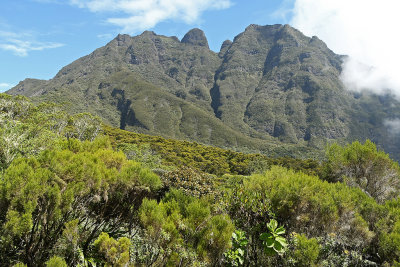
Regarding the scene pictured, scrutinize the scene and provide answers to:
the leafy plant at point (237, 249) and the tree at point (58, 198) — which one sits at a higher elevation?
the tree at point (58, 198)

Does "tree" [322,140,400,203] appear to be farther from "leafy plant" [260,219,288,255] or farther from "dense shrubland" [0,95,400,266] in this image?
"leafy plant" [260,219,288,255]

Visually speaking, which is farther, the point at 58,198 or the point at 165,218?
the point at 165,218

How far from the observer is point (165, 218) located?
18.7 ft

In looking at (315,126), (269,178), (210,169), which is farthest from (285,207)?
(315,126)

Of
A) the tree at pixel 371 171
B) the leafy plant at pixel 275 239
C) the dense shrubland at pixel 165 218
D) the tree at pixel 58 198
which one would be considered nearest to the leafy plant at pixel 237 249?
the dense shrubland at pixel 165 218

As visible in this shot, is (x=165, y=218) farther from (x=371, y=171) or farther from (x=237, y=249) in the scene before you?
(x=371, y=171)

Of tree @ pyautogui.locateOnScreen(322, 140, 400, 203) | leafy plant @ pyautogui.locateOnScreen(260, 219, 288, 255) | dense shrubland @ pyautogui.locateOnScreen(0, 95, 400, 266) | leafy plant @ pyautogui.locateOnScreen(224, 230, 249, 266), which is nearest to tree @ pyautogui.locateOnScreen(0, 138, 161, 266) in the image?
dense shrubland @ pyautogui.locateOnScreen(0, 95, 400, 266)

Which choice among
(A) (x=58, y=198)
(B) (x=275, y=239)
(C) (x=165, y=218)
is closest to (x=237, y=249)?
(B) (x=275, y=239)

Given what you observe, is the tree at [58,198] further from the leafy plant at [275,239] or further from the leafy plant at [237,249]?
the leafy plant at [275,239]

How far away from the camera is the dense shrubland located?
195 inches

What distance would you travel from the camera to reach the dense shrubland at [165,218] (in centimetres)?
496

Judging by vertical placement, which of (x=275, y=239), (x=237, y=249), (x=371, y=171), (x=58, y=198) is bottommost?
(x=371, y=171)

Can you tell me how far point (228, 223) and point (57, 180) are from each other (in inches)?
155

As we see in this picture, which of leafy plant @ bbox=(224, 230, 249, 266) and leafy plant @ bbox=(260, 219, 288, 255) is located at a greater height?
leafy plant @ bbox=(260, 219, 288, 255)
